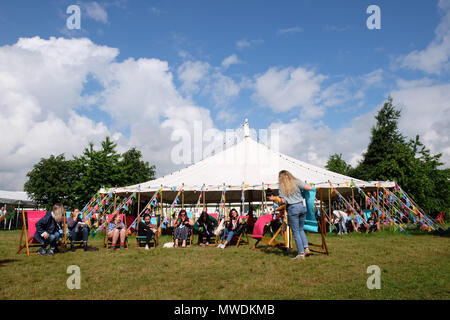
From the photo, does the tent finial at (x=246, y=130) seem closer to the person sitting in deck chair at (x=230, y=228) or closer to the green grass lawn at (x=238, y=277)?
the person sitting in deck chair at (x=230, y=228)

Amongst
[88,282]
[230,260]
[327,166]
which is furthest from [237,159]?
[327,166]

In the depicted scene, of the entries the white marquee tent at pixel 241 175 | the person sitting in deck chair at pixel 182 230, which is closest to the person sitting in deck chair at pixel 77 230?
the person sitting in deck chair at pixel 182 230

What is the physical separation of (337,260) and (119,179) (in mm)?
22357

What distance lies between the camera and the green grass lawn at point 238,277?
3.14 metres

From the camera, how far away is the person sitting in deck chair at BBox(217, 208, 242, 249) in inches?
304

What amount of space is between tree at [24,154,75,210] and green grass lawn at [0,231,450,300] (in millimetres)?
25884

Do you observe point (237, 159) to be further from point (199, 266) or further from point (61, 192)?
point (61, 192)

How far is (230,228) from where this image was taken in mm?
7980

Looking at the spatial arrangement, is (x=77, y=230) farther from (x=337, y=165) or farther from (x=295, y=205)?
(x=337, y=165)

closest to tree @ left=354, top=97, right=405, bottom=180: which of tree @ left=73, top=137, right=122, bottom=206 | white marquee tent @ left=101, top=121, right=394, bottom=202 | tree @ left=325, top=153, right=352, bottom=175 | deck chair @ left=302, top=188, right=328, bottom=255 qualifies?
tree @ left=325, top=153, right=352, bottom=175

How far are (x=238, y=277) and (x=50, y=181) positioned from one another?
1208 inches
